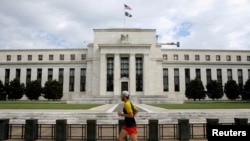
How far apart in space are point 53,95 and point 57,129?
55838mm

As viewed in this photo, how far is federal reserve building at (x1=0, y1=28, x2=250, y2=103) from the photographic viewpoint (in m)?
70.9

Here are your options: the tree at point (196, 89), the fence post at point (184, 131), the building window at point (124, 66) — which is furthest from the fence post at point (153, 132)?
the tree at point (196, 89)

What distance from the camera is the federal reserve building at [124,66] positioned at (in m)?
70.9

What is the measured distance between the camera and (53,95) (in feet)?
228

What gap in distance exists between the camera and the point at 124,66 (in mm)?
72312

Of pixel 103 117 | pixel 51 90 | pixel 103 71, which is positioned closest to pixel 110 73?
pixel 103 71

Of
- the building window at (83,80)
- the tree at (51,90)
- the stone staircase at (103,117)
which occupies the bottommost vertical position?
the stone staircase at (103,117)

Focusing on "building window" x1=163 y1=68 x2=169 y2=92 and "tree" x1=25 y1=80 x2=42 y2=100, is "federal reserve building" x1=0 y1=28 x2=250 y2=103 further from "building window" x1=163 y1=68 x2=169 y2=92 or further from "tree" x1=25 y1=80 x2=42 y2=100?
"tree" x1=25 y1=80 x2=42 y2=100

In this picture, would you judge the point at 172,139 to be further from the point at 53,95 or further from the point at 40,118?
the point at 53,95

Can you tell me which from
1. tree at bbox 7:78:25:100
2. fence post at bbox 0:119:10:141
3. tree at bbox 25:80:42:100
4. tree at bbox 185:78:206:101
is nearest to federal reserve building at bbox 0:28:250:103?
tree at bbox 185:78:206:101

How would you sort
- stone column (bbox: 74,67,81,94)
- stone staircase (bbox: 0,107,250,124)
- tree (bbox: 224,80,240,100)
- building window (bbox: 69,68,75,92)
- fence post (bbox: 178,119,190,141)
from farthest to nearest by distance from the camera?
1. building window (bbox: 69,68,75,92)
2. stone column (bbox: 74,67,81,94)
3. tree (bbox: 224,80,240,100)
4. stone staircase (bbox: 0,107,250,124)
5. fence post (bbox: 178,119,190,141)

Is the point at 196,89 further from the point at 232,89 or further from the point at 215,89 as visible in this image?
the point at 232,89

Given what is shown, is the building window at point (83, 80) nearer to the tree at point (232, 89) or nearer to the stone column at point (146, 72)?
the stone column at point (146, 72)

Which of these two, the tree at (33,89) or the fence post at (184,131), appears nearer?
the fence post at (184,131)
